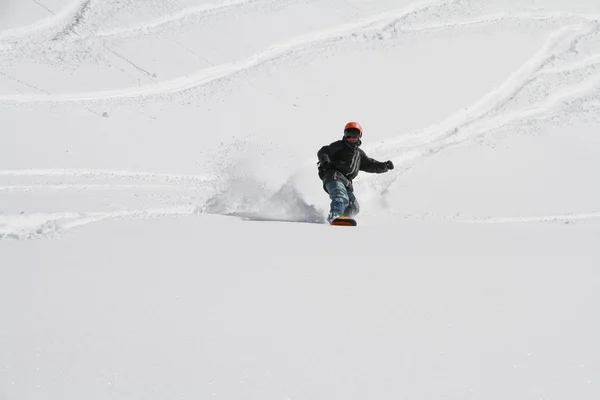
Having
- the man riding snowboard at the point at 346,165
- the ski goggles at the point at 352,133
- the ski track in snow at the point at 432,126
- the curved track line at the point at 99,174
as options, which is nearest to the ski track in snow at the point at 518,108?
the ski track in snow at the point at 432,126

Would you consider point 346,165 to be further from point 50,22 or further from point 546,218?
point 50,22

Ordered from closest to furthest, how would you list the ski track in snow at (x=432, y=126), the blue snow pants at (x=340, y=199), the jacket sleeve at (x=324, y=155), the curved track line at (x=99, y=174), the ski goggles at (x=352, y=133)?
1. the blue snow pants at (x=340, y=199)
2. the jacket sleeve at (x=324, y=155)
3. the ski goggles at (x=352, y=133)
4. the curved track line at (x=99, y=174)
5. the ski track in snow at (x=432, y=126)

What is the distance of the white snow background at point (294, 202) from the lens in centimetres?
243

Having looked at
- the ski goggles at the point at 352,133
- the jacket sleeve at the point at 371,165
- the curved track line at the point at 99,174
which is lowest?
the curved track line at the point at 99,174

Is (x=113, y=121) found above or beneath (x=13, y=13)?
beneath

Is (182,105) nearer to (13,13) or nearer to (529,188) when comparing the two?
(13,13)

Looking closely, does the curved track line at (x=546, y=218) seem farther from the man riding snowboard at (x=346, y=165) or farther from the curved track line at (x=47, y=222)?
the curved track line at (x=47, y=222)

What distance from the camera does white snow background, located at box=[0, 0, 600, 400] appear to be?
2.43 meters

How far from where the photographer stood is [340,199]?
7.68 metres

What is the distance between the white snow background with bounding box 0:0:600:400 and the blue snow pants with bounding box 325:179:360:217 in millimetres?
282

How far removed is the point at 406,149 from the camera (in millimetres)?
11859

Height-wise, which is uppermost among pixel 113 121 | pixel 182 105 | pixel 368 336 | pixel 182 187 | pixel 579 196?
pixel 182 105

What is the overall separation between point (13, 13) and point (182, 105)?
3934mm

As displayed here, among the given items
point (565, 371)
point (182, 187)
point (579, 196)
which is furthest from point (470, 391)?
point (579, 196)
